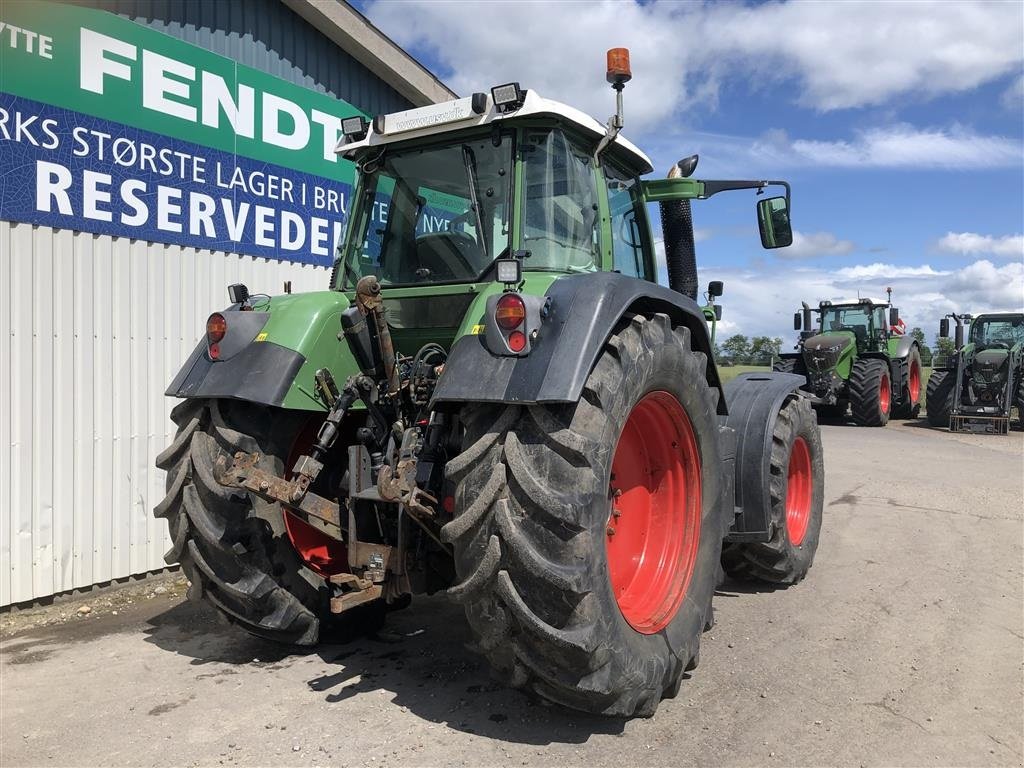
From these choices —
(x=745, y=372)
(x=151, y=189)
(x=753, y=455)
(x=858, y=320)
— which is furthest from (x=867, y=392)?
(x=151, y=189)

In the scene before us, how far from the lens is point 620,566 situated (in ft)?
11.9

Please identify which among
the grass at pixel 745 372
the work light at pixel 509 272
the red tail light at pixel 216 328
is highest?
the work light at pixel 509 272

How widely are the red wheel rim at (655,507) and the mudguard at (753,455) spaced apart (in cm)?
107

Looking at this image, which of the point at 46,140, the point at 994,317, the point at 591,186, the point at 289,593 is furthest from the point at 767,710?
the point at 994,317

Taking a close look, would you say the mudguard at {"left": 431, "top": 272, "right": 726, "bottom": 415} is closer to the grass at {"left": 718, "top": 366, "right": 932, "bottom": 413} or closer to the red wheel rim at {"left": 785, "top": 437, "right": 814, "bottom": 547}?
the grass at {"left": 718, "top": 366, "right": 932, "bottom": 413}

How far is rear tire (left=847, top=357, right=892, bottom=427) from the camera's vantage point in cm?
1603

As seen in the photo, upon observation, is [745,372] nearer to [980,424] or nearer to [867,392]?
[867,392]

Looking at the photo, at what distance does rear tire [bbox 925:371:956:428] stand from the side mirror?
1384 cm

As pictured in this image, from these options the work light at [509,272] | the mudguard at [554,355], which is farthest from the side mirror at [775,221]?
the work light at [509,272]

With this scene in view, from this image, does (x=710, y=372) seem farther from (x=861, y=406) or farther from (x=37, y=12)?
(x=861, y=406)

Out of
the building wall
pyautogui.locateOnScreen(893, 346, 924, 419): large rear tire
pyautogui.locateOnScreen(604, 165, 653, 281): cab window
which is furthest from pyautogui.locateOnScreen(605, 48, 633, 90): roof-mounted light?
pyautogui.locateOnScreen(893, 346, 924, 419): large rear tire

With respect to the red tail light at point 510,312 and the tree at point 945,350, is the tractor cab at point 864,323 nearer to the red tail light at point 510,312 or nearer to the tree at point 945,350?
the tree at point 945,350

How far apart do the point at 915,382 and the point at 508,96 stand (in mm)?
18542

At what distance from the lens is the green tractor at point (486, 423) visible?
2.79 meters
